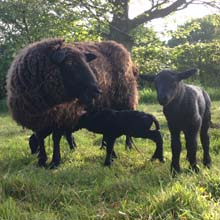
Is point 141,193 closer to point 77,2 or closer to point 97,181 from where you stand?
point 97,181

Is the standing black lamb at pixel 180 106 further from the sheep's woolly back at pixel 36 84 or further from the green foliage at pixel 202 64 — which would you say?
the green foliage at pixel 202 64

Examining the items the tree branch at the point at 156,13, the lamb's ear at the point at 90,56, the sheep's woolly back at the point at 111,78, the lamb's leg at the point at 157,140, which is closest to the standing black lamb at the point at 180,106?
the lamb's leg at the point at 157,140

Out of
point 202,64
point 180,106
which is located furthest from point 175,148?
point 202,64

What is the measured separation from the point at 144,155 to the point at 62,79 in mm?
1638

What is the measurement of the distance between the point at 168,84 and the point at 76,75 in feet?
4.61

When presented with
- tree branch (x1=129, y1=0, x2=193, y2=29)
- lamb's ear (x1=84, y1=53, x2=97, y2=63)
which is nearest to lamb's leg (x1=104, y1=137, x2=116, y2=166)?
lamb's ear (x1=84, y1=53, x2=97, y2=63)

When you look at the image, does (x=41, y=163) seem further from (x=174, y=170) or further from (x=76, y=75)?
(x=174, y=170)

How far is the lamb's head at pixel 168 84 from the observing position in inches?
183

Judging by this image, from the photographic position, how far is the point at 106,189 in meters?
4.46

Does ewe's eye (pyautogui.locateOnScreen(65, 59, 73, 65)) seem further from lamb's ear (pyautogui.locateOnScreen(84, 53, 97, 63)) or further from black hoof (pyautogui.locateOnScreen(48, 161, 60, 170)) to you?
black hoof (pyautogui.locateOnScreen(48, 161, 60, 170))

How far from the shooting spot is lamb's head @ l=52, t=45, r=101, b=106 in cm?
557

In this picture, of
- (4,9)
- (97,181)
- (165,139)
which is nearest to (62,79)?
(97,181)

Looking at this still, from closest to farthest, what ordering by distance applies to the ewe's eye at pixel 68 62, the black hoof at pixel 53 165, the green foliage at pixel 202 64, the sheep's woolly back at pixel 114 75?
the ewe's eye at pixel 68 62 → the black hoof at pixel 53 165 → the sheep's woolly back at pixel 114 75 → the green foliage at pixel 202 64

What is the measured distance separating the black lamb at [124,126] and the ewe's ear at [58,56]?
963 mm
